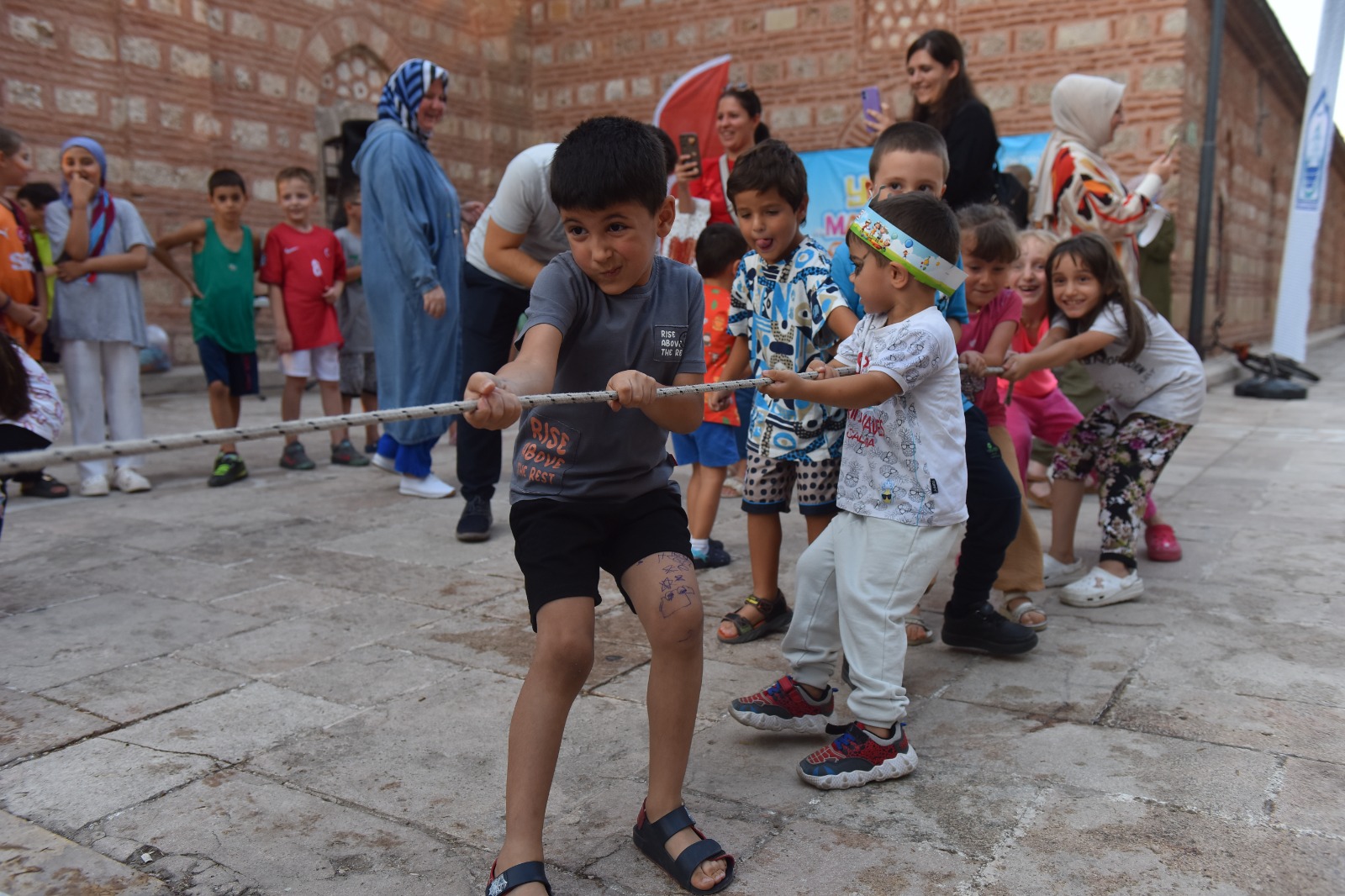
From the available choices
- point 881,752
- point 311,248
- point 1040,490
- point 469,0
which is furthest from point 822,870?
point 469,0

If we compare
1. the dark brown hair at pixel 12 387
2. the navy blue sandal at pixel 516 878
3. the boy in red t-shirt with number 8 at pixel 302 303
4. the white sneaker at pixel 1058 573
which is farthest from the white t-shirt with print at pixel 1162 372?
the boy in red t-shirt with number 8 at pixel 302 303

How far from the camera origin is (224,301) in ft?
21.0

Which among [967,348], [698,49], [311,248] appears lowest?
[967,348]

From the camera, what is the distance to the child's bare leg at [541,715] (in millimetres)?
1936

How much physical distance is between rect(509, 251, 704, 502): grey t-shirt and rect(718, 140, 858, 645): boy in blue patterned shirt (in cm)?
86

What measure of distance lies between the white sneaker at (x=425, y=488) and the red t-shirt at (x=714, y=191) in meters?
2.05

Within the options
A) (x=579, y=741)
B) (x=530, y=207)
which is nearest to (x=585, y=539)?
(x=579, y=741)

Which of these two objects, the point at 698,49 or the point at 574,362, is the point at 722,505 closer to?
the point at 574,362

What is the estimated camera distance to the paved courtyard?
204cm

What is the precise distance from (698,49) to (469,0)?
320cm

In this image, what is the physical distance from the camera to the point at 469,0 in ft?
45.5

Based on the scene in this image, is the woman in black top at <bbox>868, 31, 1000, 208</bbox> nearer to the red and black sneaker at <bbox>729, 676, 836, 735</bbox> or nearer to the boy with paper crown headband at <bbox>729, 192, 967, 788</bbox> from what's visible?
the boy with paper crown headband at <bbox>729, 192, 967, 788</bbox>

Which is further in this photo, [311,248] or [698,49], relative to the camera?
[698,49]

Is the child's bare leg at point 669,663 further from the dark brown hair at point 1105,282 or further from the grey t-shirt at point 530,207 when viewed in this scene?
the dark brown hair at point 1105,282
